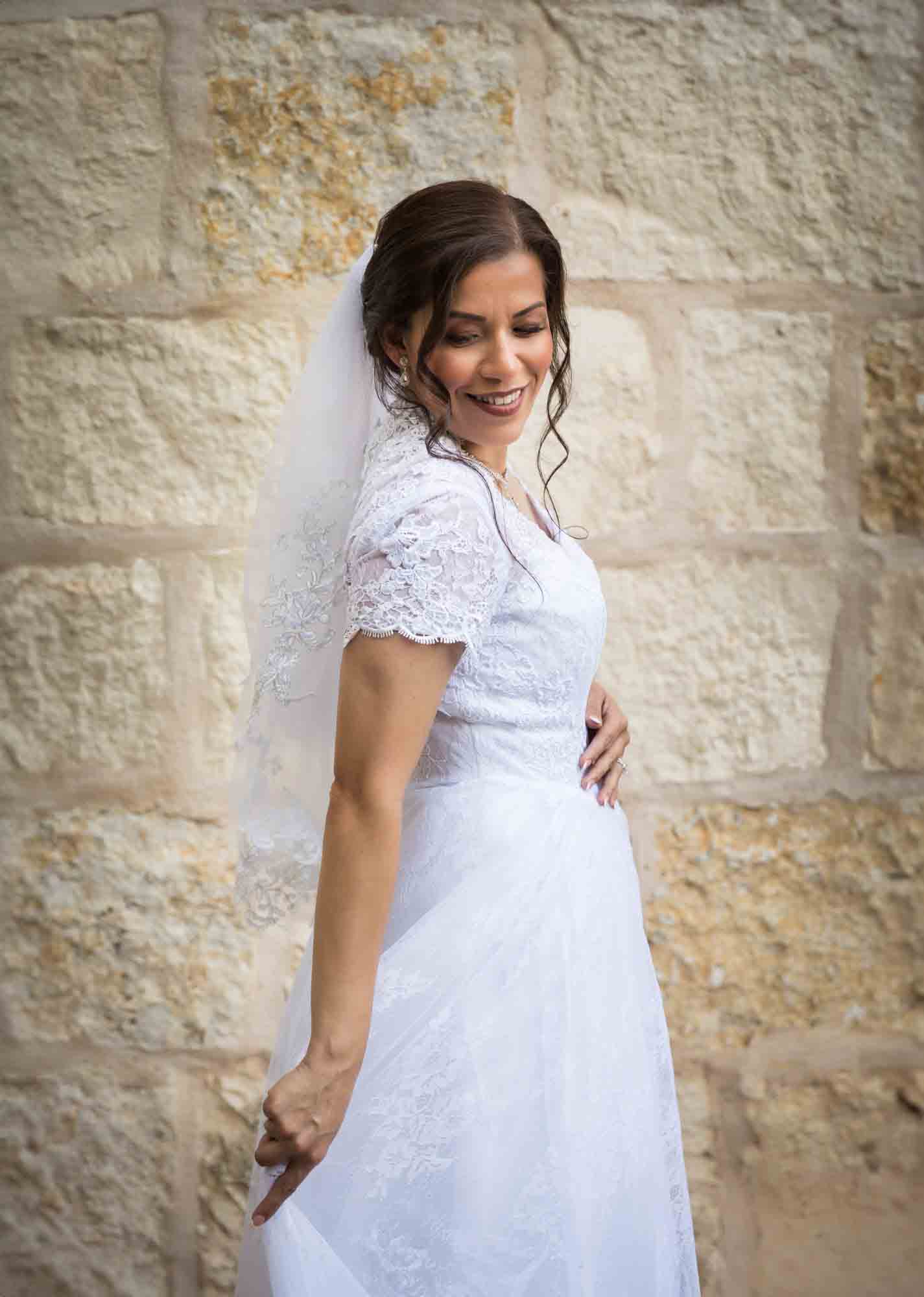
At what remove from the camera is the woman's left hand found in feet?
5.03

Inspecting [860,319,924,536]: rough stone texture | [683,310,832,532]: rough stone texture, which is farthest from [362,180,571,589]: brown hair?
[860,319,924,536]: rough stone texture

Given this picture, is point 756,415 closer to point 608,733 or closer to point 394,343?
point 608,733

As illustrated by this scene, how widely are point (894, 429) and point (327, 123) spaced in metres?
1.15

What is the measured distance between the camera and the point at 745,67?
202 centimetres

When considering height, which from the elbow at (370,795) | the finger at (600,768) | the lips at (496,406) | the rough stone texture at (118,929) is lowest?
the rough stone texture at (118,929)

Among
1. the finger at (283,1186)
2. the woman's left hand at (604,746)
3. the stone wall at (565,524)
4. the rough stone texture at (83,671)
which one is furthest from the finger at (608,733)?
the rough stone texture at (83,671)

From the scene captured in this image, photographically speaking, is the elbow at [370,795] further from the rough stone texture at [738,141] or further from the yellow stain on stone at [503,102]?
the yellow stain on stone at [503,102]

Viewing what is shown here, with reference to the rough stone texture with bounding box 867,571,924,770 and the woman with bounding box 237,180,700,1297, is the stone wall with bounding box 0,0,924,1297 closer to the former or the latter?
the rough stone texture with bounding box 867,571,924,770

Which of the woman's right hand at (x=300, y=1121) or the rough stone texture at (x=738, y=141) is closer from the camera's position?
the woman's right hand at (x=300, y=1121)

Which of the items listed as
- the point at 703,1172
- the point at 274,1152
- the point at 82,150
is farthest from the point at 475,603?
the point at 703,1172

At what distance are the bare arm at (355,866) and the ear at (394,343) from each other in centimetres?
41

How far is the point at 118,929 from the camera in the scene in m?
1.98

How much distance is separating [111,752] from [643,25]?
157cm

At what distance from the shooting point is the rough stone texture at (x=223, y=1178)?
2.02 m
